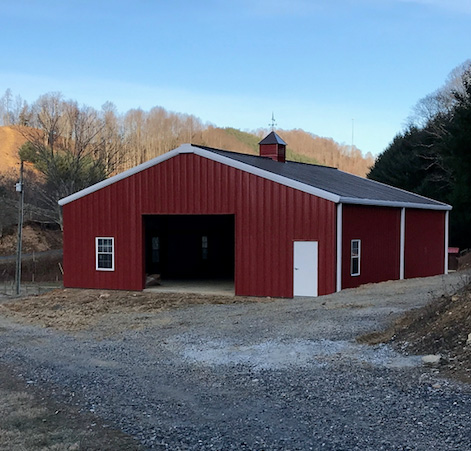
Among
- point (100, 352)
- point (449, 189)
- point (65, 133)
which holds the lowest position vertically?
point (100, 352)

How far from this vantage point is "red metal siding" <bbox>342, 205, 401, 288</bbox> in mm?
18422

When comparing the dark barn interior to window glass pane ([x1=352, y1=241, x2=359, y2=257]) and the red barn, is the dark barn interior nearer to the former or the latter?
the red barn

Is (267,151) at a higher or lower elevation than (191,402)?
higher

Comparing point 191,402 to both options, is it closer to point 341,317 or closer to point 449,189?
point 341,317

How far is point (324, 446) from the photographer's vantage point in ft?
18.3

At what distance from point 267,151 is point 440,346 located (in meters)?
18.1

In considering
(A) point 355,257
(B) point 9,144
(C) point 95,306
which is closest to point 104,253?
(C) point 95,306

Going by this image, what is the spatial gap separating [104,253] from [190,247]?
7182mm

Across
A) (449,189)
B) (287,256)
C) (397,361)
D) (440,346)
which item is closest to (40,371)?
(397,361)

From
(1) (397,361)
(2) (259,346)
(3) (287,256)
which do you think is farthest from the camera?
(3) (287,256)

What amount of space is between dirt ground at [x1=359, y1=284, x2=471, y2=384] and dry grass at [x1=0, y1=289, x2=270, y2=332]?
604cm

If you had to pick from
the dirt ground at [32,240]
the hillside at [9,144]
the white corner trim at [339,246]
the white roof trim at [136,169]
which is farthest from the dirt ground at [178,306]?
the hillside at [9,144]

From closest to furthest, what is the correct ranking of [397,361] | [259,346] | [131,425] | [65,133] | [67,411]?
1. [131,425]
2. [67,411]
3. [397,361]
4. [259,346]
5. [65,133]

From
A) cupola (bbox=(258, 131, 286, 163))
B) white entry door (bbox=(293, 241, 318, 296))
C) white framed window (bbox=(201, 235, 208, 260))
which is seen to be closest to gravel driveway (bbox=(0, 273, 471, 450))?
white entry door (bbox=(293, 241, 318, 296))
